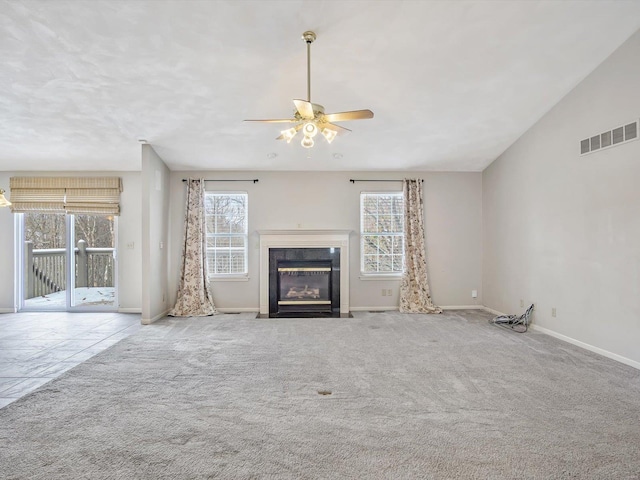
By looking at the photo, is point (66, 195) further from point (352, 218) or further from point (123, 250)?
point (352, 218)

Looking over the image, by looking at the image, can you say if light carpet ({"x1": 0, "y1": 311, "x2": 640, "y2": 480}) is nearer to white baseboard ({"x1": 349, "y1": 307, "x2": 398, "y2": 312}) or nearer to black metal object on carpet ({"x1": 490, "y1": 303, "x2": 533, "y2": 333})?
black metal object on carpet ({"x1": 490, "y1": 303, "x2": 533, "y2": 333})

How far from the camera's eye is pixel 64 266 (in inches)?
262

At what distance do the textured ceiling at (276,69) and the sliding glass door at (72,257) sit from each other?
1354mm

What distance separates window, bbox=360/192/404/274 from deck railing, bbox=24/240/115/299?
4643 millimetres

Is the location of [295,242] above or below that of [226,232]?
below

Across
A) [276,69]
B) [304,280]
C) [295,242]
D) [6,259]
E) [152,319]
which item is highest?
[276,69]

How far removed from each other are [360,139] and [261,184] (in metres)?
2.05

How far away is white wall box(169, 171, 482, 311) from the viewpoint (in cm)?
655

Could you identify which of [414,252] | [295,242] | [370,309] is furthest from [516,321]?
[295,242]

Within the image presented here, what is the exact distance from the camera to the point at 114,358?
3969mm

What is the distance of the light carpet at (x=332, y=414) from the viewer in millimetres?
2062

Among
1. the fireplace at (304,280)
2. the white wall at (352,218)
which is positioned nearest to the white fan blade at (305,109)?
the white wall at (352,218)

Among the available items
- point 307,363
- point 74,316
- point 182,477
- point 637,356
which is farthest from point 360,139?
point 74,316

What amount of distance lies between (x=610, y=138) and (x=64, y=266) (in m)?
8.44
